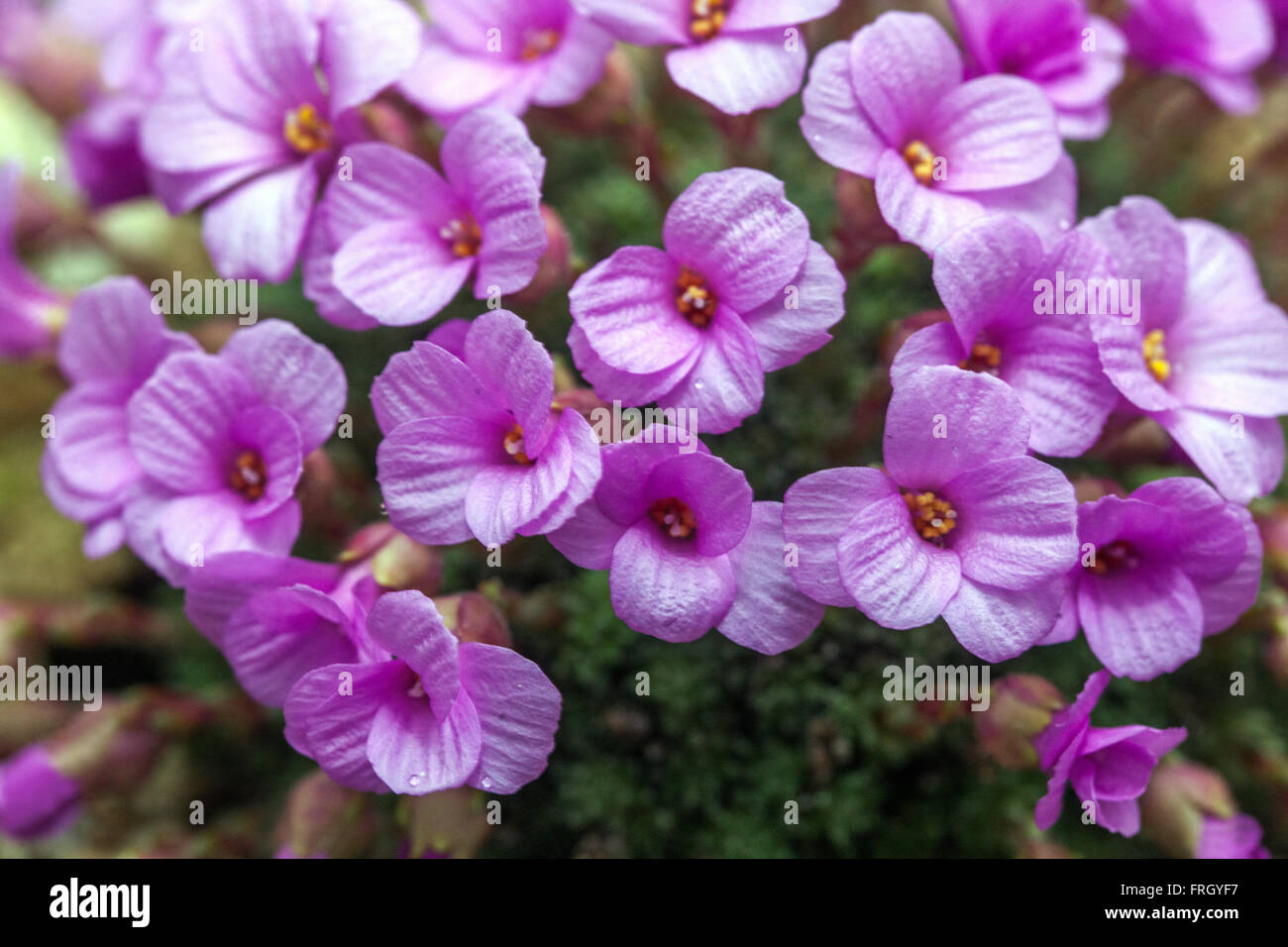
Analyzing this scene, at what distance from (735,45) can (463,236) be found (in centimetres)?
26

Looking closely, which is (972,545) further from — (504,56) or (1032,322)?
(504,56)

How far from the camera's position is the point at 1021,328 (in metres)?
0.74

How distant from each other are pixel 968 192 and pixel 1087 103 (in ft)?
0.51

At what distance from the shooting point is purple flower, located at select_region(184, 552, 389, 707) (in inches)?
28.8

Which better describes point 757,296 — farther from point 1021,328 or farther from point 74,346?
point 74,346

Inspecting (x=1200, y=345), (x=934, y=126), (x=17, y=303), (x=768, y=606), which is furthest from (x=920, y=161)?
(x=17, y=303)

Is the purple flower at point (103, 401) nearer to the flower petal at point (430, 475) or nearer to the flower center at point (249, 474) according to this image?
the flower center at point (249, 474)

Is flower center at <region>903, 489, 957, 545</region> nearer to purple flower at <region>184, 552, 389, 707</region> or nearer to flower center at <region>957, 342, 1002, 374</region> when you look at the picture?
flower center at <region>957, 342, 1002, 374</region>

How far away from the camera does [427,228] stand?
2.65 ft

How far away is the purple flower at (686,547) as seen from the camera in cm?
67

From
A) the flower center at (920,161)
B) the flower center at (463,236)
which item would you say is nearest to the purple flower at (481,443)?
the flower center at (463,236)

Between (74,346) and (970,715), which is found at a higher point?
(74,346)

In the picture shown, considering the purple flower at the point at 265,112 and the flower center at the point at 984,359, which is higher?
the purple flower at the point at 265,112
